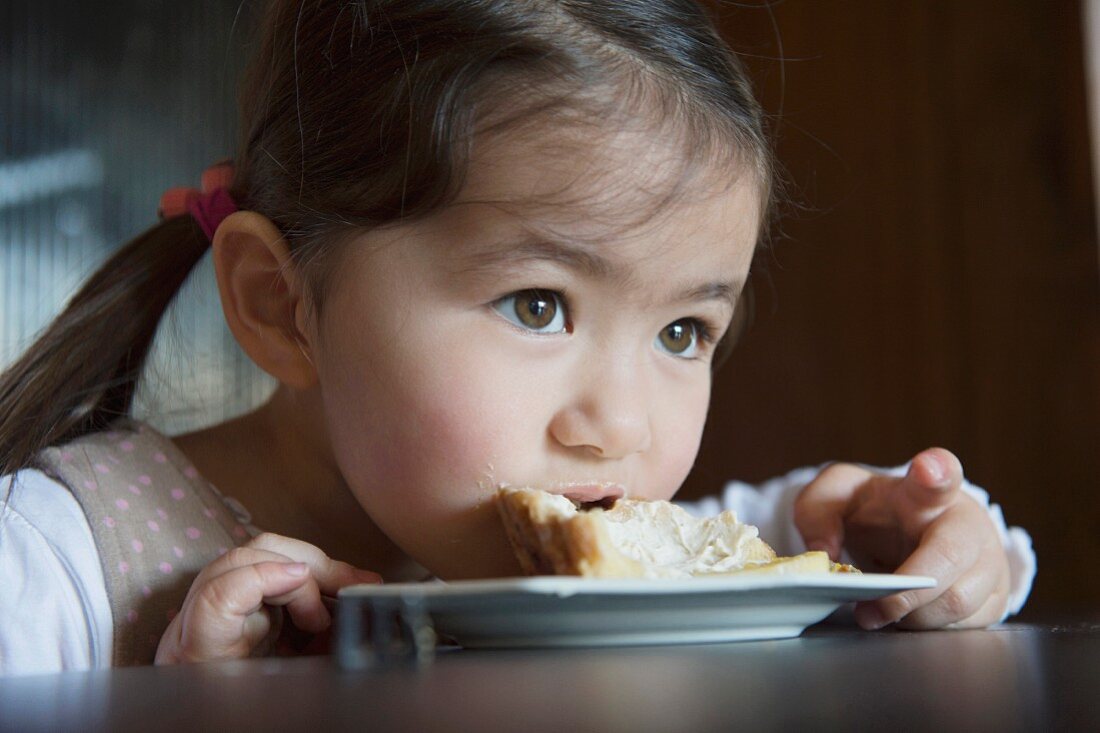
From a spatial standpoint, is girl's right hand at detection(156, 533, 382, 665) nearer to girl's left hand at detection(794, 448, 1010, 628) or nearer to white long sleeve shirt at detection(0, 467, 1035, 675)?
white long sleeve shirt at detection(0, 467, 1035, 675)

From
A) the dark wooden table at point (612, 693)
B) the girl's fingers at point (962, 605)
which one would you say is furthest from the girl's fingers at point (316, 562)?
the girl's fingers at point (962, 605)

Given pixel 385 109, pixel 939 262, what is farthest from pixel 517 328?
pixel 939 262

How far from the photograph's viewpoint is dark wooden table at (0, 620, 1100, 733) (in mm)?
338

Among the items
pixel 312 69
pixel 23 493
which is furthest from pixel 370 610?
pixel 312 69

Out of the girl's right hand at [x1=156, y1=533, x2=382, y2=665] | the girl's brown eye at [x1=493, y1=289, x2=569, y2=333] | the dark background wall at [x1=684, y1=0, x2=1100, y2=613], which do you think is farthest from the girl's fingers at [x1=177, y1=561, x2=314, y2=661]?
the dark background wall at [x1=684, y1=0, x2=1100, y2=613]

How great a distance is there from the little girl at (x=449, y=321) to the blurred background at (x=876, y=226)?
28cm

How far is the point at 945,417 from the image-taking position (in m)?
1.76

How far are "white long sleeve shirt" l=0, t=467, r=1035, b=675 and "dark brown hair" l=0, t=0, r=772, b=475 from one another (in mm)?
92

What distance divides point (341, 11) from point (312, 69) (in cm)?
6

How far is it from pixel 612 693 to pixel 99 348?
34.8 inches

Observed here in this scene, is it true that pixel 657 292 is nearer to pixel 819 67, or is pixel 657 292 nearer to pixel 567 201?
pixel 567 201

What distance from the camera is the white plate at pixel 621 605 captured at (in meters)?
0.54

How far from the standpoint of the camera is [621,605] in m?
0.57

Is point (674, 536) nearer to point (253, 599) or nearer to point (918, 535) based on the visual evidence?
point (253, 599)
